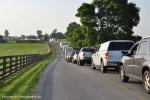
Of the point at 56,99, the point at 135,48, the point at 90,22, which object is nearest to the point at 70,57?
the point at 90,22

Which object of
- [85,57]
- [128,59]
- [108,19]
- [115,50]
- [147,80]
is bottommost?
[147,80]

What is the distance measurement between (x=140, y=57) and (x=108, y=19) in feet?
191

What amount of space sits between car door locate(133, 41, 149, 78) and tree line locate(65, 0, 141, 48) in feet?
178

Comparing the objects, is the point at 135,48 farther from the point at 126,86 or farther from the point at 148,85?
the point at 148,85

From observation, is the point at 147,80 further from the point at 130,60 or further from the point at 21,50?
the point at 21,50

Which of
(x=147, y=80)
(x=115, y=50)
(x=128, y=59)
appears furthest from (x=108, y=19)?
(x=147, y=80)

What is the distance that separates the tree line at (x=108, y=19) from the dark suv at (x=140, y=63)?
5304 cm

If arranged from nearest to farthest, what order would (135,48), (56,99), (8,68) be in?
1. (56,99)
2. (135,48)
3. (8,68)

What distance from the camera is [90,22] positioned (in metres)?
72.0

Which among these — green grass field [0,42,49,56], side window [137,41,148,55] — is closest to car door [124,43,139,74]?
side window [137,41,148,55]

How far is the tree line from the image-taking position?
2825 inches

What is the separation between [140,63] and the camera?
50.8 ft

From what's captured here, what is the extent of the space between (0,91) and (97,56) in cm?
1330

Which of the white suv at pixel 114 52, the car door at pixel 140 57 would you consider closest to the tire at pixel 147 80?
the car door at pixel 140 57
